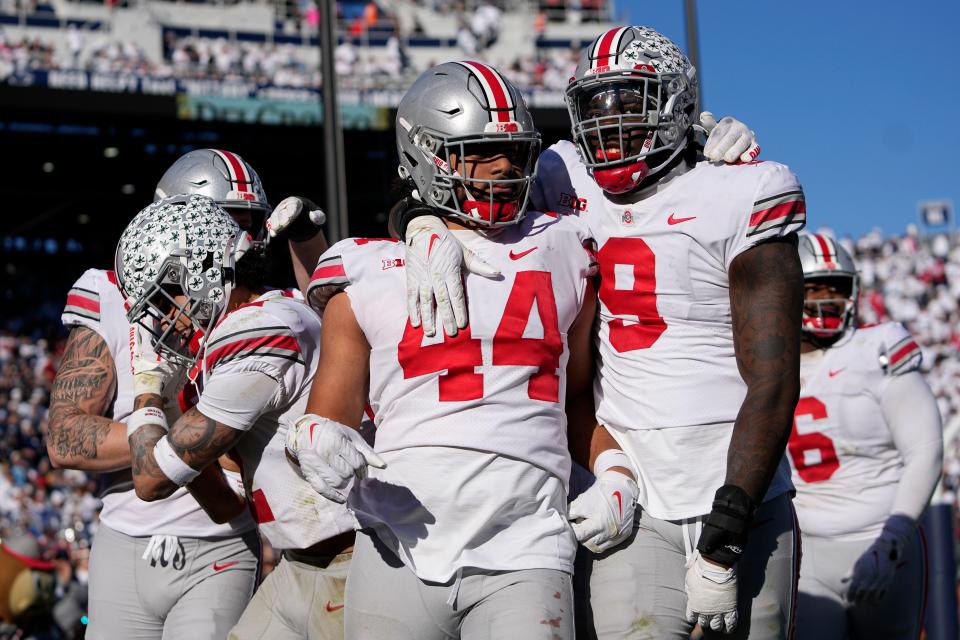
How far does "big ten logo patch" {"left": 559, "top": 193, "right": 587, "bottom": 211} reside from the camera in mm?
3371

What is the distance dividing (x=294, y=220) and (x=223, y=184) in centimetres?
49

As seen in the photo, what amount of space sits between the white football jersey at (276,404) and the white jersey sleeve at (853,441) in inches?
96.9

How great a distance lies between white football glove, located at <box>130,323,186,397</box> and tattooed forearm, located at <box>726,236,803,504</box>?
1.77 metres

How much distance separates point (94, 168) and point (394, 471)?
2217 centimetres

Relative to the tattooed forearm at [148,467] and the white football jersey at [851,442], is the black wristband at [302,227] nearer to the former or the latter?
the tattooed forearm at [148,467]

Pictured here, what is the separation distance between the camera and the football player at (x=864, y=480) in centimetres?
487

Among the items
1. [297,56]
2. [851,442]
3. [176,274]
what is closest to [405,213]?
[176,274]

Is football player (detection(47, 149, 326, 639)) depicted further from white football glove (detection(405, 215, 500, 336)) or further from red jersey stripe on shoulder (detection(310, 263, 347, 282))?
white football glove (detection(405, 215, 500, 336))

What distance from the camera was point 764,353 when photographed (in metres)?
3.00

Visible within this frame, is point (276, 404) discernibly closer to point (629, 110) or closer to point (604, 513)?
point (604, 513)

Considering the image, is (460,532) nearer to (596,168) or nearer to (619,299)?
(619,299)

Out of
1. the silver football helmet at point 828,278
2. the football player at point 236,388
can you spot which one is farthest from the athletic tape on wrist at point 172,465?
the silver football helmet at point 828,278

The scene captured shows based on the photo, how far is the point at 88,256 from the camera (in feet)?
87.5

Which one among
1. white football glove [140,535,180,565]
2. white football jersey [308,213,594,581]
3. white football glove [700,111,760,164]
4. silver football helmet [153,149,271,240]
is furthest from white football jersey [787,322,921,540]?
white football glove [140,535,180,565]
